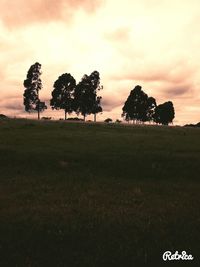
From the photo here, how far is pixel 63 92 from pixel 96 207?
84441mm

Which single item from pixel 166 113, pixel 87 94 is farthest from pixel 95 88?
pixel 166 113

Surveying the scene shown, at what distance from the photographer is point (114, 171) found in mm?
26500

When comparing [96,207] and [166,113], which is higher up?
[166,113]

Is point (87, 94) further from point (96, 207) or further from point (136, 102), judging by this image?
point (96, 207)

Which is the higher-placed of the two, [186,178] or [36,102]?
[36,102]

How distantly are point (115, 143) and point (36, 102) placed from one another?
183 feet

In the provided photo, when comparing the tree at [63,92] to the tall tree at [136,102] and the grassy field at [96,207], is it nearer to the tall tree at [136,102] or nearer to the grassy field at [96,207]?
the tall tree at [136,102]

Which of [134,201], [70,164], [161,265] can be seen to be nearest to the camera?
[161,265]

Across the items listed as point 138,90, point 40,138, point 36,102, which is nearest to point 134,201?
point 40,138

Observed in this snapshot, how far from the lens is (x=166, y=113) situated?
146 meters

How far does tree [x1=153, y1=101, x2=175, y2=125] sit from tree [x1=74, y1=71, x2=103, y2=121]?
168 ft

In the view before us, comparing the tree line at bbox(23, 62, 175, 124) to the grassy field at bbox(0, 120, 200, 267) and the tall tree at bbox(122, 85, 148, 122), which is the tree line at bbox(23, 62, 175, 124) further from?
the grassy field at bbox(0, 120, 200, 267)

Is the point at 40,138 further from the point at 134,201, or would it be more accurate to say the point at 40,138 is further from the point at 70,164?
the point at 134,201

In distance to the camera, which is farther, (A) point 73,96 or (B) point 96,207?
(A) point 73,96
